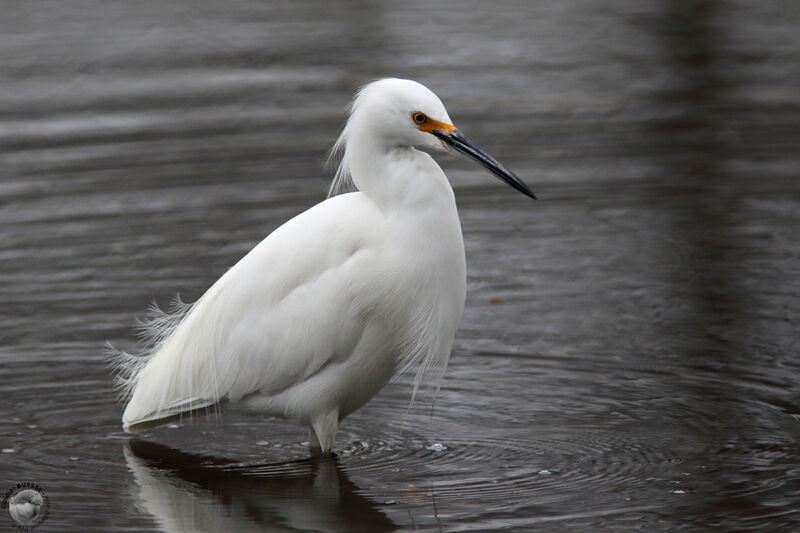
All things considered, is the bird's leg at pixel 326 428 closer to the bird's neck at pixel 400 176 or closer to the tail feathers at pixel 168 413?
the tail feathers at pixel 168 413

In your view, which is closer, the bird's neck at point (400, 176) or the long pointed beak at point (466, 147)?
the long pointed beak at point (466, 147)

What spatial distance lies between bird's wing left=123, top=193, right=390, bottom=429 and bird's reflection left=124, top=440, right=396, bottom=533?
24 centimetres

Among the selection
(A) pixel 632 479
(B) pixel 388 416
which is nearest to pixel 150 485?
(B) pixel 388 416

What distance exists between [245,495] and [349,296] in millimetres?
909

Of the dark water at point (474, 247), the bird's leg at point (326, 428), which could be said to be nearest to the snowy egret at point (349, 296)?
the bird's leg at point (326, 428)

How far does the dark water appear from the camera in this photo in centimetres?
550

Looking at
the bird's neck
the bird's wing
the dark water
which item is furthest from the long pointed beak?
the dark water

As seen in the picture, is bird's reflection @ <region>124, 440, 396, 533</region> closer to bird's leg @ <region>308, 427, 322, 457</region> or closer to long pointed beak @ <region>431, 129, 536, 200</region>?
bird's leg @ <region>308, 427, 322, 457</region>

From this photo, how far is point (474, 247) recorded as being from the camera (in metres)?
8.43

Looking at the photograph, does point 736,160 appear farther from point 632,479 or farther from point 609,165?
point 632,479

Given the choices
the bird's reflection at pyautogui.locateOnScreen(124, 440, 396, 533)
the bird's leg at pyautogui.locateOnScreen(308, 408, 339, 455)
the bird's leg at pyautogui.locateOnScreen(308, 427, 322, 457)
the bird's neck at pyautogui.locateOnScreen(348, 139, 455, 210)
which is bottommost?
the bird's reflection at pyautogui.locateOnScreen(124, 440, 396, 533)

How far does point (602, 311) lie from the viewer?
24.3 feet

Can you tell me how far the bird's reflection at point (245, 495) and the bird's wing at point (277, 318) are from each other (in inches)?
9.5

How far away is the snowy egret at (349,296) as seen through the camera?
5.41m
